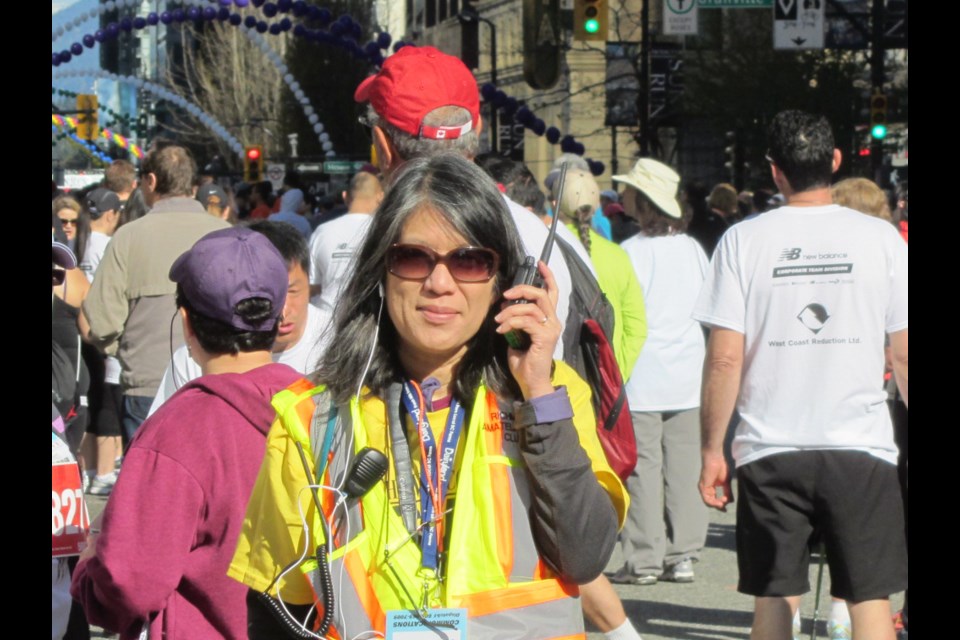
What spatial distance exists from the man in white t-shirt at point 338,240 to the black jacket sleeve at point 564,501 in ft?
18.6

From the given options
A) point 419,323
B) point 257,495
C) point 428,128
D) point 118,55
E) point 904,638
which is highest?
point 118,55

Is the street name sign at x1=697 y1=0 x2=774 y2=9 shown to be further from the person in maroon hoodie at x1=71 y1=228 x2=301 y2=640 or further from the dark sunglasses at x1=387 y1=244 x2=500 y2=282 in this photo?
the dark sunglasses at x1=387 y1=244 x2=500 y2=282

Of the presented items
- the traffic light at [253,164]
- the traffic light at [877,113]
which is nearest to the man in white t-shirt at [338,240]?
the traffic light at [877,113]

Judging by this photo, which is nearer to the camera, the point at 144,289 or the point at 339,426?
the point at 339,426

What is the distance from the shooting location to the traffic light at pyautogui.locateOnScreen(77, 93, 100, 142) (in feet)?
152

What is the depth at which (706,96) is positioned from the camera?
4272 cm

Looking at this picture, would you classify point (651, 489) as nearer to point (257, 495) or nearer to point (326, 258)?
point (326, 258)

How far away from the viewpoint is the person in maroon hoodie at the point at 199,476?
3381mm

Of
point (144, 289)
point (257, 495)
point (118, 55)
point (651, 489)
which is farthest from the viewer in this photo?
point (118, 55)

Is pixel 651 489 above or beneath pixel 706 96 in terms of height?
beneath

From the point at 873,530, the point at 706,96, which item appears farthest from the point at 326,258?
the point at 706,96

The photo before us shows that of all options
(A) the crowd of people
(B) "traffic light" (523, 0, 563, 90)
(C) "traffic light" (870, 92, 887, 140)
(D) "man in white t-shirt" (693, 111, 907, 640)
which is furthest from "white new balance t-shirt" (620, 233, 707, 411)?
(C) "traffic light" (870, 92, 887, 140)
